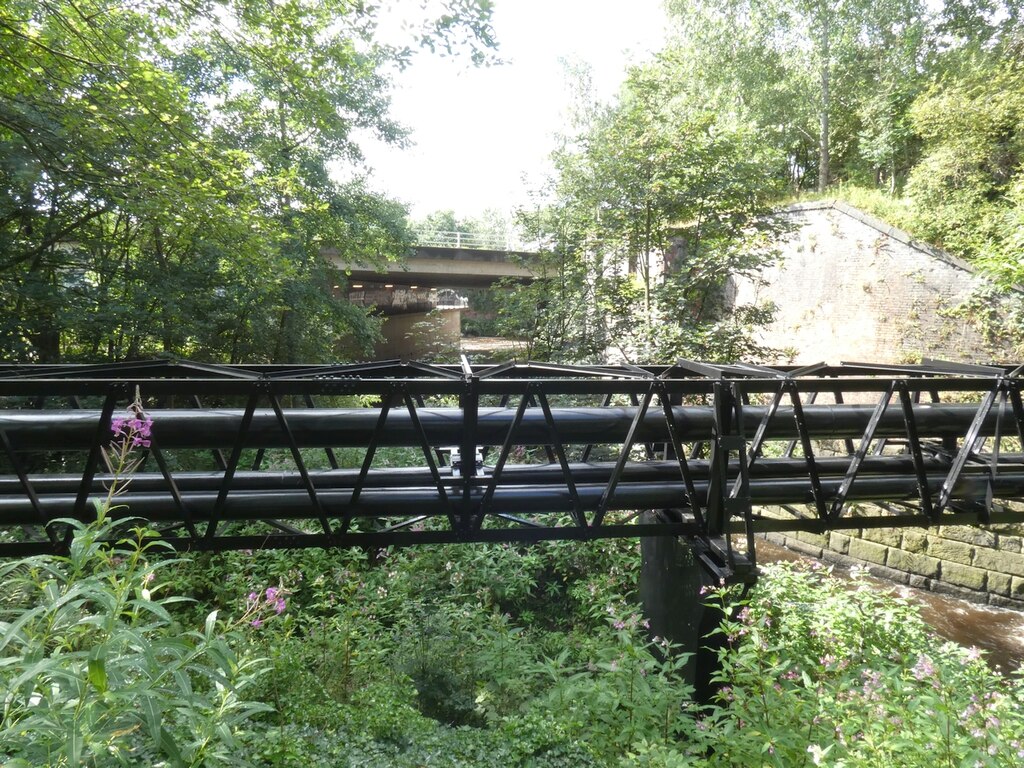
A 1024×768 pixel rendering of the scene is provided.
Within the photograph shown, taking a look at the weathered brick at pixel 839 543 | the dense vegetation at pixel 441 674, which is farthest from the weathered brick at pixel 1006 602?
the dense vegetation at pixel 441 674

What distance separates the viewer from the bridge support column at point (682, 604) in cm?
532

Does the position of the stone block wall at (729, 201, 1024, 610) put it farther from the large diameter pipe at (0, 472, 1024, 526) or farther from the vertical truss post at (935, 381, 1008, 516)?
the vertical truss post at (935, 381, 1008, 516)

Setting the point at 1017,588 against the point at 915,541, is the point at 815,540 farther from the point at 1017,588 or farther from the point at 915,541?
the point at 1017,588

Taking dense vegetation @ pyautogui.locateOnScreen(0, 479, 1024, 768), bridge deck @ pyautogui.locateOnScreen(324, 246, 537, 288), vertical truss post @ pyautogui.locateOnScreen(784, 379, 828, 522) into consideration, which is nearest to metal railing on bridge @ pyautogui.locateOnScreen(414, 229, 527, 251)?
bridge deck @ pyautogui.locateOnScreen(324, 246, 537, 288)

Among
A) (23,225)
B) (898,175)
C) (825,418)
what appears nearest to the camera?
(825,418)

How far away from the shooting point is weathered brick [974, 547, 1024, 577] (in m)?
9.28

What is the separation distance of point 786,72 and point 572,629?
23.8 m

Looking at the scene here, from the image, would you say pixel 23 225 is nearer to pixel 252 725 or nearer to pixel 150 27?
pixel 150 27

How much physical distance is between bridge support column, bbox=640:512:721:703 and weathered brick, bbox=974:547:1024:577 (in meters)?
6.94

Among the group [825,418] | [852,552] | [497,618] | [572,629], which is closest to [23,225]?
[497,618]

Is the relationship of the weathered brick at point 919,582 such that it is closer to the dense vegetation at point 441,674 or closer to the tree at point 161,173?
the dense vegetation at point 441,674

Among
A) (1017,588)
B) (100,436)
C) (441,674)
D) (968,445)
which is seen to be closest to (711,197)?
(1017,588)

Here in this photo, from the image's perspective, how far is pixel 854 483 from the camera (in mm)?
5145

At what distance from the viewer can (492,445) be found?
188 inches
